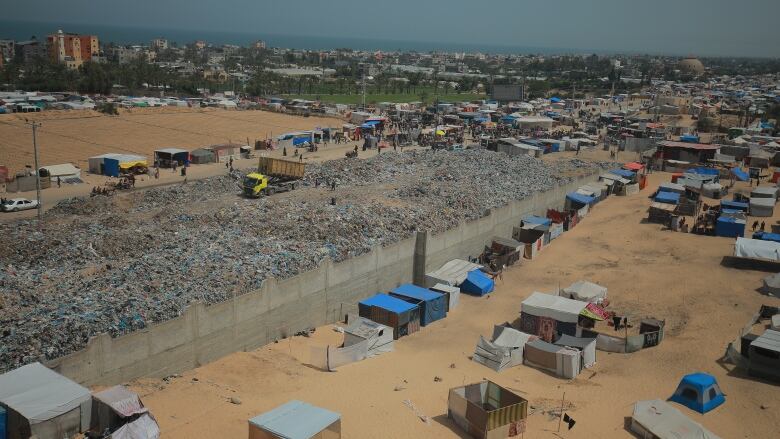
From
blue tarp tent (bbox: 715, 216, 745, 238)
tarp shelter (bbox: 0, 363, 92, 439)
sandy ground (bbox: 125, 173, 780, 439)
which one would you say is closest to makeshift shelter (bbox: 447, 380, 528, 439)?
sandy ground (bbox: 125, 173, 780, 439)

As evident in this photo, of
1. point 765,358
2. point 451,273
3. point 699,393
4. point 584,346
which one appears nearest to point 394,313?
point 451,273

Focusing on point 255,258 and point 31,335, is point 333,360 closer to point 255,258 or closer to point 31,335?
point 255,258

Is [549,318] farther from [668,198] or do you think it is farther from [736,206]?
[736,206]

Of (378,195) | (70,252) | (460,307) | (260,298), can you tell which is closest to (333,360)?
(260,298)

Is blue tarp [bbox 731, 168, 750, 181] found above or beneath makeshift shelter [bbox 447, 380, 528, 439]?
above

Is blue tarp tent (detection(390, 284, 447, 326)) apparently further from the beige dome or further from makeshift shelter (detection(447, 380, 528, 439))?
the beige dome
